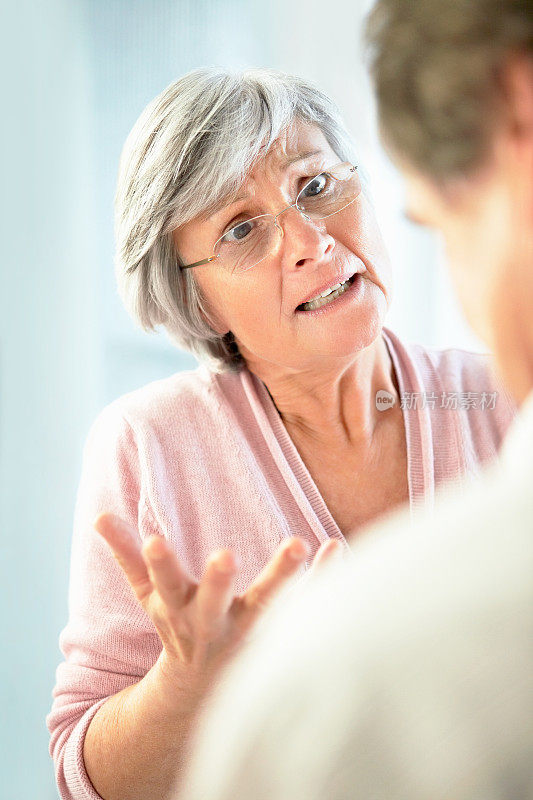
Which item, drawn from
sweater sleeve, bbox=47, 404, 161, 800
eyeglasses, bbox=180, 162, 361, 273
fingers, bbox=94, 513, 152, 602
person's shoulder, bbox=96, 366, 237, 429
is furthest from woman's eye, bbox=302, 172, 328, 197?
fingers, bbox=94, 513, 152, 602

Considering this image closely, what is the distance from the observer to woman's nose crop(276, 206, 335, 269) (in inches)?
51.9

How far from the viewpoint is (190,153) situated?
4.31 ft

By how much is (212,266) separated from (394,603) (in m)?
0.97

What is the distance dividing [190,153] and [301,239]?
22 centimetres

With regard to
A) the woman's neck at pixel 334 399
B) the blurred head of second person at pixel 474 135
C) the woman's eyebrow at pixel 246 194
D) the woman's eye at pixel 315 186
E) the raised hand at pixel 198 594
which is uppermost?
the blurred head of second person at pixel 474 135

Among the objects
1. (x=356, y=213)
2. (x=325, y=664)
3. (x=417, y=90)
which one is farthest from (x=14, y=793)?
(x=417, y=90)

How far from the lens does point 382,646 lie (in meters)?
0.50

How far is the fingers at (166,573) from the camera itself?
31.3 inches

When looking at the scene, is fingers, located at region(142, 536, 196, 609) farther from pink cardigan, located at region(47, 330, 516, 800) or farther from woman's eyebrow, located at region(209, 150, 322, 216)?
woman's eyebrow, located at region(209, 150, 322, 216)

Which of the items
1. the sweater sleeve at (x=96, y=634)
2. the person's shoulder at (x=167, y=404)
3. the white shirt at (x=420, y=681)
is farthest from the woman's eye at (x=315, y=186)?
the white shirt at (x=420, y=681)

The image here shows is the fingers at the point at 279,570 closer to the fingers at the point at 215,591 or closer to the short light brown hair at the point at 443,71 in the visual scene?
the fingers at the point at 215,591

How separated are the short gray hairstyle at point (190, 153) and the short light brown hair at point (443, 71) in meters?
0.68

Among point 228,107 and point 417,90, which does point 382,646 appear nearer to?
point 417,90

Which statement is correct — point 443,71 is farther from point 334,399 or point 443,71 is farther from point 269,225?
point 334,399
